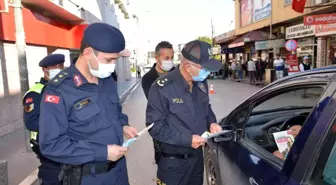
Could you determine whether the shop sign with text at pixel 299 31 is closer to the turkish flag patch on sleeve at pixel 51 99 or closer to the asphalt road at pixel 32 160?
the asphalt road at pixel 32 160

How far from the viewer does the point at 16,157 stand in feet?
16.1

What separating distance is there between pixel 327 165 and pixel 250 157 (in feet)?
2.26

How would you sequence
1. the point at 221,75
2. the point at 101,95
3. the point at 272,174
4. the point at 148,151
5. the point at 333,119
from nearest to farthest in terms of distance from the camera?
1. the point at 333,119
2. the point at 272,174
3. the point at 101,95
4. the point at 148,151
5. the point at 221,75

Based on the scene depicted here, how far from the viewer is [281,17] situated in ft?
53.6

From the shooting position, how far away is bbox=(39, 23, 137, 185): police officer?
1.68m

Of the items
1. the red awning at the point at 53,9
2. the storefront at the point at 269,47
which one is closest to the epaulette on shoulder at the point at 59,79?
the red awning at the point at 53,9

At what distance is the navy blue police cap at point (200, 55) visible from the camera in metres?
2.25

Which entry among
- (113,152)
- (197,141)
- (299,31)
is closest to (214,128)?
(197,141)

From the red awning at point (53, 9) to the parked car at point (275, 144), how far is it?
6.73 metres

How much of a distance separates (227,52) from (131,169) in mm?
26859

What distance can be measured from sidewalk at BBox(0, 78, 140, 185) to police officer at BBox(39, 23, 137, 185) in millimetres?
2487

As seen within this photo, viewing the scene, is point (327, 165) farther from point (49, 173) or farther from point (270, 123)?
point (49, 173)

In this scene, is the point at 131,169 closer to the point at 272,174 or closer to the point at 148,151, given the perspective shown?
the point at 148,151

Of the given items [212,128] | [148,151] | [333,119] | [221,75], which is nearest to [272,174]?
[333,119]
